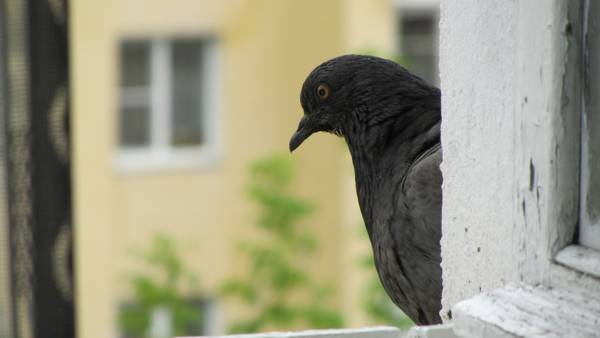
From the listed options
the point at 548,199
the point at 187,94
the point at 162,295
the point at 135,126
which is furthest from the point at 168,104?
the point at 548,199

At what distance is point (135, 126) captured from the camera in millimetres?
17359

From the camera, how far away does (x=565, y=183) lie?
169 cm

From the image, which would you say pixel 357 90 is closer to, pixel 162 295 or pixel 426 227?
pixel 426 227

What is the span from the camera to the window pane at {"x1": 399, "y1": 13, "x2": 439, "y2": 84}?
17422 mm

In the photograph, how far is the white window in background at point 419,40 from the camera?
1738cm

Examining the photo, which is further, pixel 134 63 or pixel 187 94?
pixel 187 94

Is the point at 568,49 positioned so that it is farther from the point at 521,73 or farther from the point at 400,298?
the point at 400,298

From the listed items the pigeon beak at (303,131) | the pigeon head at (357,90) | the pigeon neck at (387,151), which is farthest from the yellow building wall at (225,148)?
the pigeon neck at (387,151)

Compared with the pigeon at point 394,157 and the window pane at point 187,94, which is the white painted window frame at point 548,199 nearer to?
the pigeon at point 394,157

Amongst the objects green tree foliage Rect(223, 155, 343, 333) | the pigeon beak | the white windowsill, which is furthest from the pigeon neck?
the white windowsill

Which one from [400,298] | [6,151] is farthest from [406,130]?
[6,151]

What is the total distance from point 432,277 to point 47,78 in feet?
7.84

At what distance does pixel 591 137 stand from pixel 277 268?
11154mm

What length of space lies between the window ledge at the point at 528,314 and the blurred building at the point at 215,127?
14.2 m
